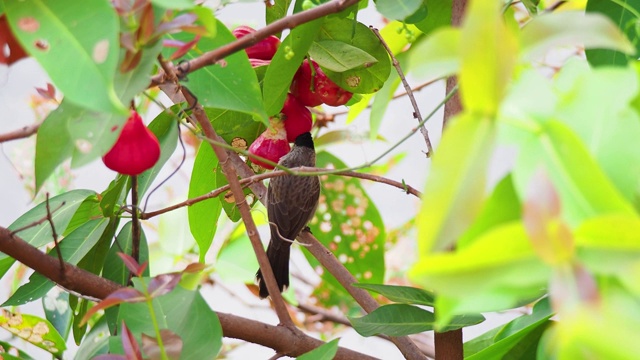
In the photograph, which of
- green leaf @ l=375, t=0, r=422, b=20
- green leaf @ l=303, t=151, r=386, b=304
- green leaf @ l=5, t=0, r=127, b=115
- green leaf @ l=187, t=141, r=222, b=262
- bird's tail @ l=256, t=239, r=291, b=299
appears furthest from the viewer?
bird's tail @ l=256, t=239, r=291, b=299

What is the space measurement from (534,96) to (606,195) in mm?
59

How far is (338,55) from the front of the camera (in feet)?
2.78

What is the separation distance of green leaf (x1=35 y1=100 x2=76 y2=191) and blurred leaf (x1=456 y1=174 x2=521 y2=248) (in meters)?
0.32

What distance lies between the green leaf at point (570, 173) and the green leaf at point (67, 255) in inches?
24.2

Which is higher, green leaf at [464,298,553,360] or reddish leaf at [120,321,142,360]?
reddish leaf at [120,321,142,360]

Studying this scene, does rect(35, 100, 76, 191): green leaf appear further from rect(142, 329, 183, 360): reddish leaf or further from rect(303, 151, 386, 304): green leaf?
rect(303, 151, 386, 304): green leaf

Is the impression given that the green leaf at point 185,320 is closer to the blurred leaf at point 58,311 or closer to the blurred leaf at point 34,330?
the blurred leaf at point 34,330

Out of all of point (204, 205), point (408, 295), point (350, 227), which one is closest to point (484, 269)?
point (408, 295)

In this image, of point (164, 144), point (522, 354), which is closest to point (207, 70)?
point (164, 144)

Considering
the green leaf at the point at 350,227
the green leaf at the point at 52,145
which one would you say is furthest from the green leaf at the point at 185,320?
the green leaf at the point at 350,227

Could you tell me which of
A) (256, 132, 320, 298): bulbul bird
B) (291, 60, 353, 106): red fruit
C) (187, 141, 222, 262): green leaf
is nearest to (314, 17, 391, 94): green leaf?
(291, 60, 353, 106): red fruit

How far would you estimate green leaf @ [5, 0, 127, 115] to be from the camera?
0.43 m

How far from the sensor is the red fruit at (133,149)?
0.62 m

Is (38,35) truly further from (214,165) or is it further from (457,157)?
(214,165)
